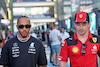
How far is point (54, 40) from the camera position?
10062 mm

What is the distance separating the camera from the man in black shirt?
132 inches

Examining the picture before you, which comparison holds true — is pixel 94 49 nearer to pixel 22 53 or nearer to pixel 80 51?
pixel 80 51

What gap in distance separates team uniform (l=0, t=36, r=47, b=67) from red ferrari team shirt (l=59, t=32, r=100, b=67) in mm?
383

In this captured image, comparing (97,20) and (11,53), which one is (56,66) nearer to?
(97,20)

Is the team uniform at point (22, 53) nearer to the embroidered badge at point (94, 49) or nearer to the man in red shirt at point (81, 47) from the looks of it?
the man in red shirt at point (81, 47)

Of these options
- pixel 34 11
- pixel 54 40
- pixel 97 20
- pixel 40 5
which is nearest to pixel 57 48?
pixel 54 40

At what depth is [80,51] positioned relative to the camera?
3354 millimetres

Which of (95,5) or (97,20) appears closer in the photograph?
(97,20)

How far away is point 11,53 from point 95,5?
1396 centimetres

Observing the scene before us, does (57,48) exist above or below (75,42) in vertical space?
below

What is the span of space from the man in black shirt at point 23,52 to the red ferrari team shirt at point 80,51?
0.37 metres

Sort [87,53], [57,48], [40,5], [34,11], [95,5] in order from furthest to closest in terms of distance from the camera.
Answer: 1. [34,11]
2. [40,5]
3. [95,5]
4. [57,48]
5. [87,53]

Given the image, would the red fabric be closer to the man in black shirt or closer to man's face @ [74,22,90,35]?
man's face @ [74,22,90,35]

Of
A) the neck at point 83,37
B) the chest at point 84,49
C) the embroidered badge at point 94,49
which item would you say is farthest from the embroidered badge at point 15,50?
the embroidered badge at point 94,49
